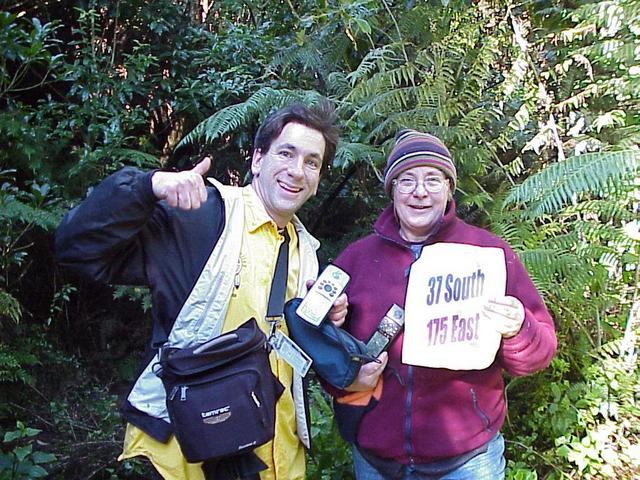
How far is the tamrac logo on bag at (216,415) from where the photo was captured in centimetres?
183

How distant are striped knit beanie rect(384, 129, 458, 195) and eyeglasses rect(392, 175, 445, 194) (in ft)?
0.12

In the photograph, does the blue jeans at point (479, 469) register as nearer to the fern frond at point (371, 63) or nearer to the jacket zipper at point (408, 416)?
the jacket zipper at point (408, 416)

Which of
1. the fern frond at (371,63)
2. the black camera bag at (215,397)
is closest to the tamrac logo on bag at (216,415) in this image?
the black camera bag at (215,397)

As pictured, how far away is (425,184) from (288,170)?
506 mm

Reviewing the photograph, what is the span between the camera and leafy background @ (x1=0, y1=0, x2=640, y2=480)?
10.7 feet

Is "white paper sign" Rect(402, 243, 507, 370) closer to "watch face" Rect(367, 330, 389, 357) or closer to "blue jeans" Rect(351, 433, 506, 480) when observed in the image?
"watch face" Rect(367, 330, 389, 357)

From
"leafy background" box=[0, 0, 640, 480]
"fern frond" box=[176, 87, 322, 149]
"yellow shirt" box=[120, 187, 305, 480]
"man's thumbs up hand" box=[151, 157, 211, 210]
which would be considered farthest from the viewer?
"fern frond" box=[176, 87, 322, 149]

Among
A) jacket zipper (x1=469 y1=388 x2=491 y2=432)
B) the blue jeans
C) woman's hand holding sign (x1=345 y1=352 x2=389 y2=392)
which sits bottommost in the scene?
the blue jeans

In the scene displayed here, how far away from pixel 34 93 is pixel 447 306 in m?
4.19

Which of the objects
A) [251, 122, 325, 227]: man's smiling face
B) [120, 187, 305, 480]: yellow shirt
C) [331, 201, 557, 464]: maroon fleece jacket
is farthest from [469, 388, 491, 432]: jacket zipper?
[251, 122, 325, 227]: man's smiling face

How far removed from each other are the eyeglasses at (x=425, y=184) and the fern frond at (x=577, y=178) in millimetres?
995

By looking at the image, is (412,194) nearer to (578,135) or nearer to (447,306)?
(447,306)

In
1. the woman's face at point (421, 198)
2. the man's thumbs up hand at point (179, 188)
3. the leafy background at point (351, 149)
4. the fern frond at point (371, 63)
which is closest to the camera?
the man's thumbs up hand at point (179, 188)

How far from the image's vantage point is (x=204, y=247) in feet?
6.71
